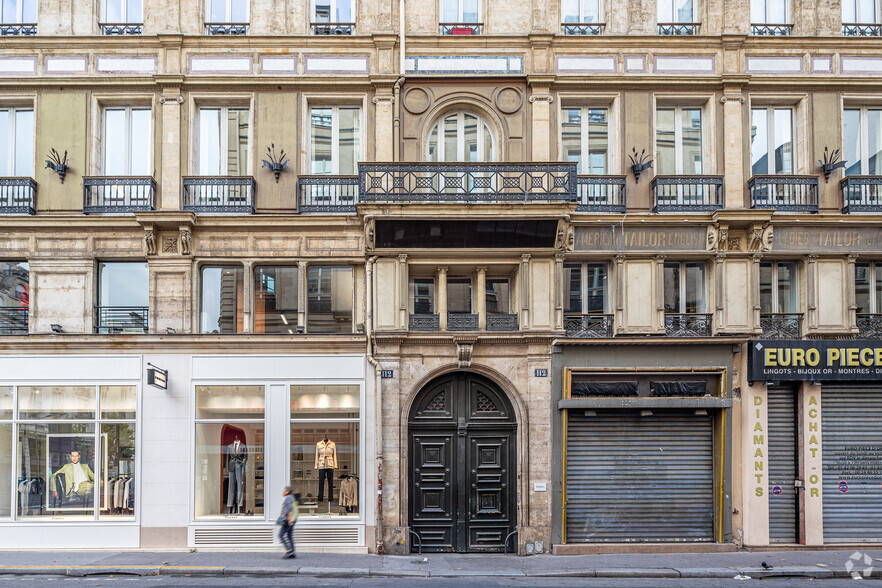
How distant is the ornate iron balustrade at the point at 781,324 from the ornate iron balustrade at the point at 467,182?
5.33 m

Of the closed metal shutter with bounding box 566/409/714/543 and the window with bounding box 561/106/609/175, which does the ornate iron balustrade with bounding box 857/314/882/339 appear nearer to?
the closed metal shutter with bounding box 566/409/714/543

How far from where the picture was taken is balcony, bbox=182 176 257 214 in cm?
1683

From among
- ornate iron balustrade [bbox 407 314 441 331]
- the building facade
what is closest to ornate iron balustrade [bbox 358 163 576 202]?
the building facade

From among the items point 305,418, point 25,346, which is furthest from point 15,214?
point 305,418

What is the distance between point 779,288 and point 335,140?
10873mm

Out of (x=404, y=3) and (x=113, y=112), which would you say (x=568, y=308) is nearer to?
(x=404, y=3)

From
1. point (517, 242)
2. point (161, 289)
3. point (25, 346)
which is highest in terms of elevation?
point (517, 242)

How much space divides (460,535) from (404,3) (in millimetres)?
12164

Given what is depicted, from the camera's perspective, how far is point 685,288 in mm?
17062

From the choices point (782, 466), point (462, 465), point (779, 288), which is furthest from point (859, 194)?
point (462, 465)

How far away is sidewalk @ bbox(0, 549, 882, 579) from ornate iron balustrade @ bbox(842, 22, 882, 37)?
1177 centimetres

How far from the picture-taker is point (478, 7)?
17.6 metres

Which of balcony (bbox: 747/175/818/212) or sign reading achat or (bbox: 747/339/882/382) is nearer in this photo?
sign reading achat or (bbox: 747/339/882/382)

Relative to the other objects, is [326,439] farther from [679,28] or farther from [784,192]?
[679,28]
